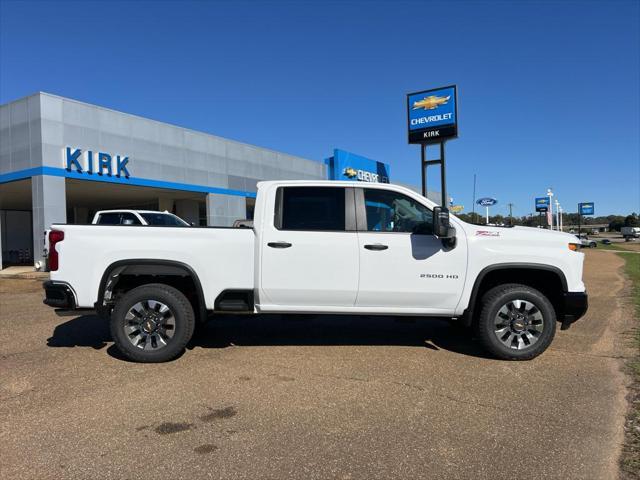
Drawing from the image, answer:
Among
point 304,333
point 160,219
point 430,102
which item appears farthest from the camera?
point 430,102

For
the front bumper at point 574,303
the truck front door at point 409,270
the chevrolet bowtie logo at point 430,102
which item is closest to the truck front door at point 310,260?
the truck front door at point 409,270

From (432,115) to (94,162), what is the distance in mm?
15873

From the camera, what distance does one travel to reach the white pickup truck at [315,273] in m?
5.16

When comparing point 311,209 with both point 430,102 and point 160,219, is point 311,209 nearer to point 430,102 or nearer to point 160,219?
point 160,219

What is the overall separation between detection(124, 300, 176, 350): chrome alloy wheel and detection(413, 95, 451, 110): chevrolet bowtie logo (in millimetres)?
20690

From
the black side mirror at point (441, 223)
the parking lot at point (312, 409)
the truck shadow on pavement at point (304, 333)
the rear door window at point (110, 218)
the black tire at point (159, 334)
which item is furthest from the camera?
the rear door window at point (110, 218)

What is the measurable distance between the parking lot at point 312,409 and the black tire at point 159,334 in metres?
0.16

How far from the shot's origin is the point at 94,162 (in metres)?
19.4

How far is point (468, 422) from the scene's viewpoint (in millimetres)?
3672

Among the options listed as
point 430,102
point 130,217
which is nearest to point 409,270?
point 130,217

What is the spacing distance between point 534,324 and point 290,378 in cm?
281

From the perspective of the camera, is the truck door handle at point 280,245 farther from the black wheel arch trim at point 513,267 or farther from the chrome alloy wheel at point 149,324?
the black wheel arch trim at point 513,267

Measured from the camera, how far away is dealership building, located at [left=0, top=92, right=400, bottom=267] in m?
18.0

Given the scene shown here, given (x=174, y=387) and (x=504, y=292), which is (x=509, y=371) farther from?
(x=174, y=387)
